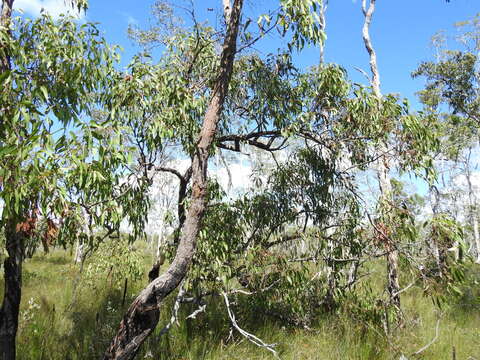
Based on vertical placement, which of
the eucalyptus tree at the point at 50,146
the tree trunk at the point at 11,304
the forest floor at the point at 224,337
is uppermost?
the eucalyptus tree at the point at 50,146

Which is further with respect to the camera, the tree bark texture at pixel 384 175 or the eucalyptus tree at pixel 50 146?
the tree bark texture at pixel 384 175

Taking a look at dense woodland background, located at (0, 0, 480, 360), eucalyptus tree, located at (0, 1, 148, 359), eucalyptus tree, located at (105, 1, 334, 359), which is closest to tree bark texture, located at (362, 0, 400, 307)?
dense woodland background, located at (0, 0, 480, 360)

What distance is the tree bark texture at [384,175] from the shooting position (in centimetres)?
552

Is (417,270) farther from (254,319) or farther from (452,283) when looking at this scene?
(254,319)

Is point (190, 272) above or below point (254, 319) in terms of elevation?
above

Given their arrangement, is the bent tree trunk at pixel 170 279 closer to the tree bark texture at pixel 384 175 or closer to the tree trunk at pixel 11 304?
the tree trunk at pixel 11 304

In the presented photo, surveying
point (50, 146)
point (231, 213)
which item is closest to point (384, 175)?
point (231, 213)

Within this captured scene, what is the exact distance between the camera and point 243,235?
5.95m

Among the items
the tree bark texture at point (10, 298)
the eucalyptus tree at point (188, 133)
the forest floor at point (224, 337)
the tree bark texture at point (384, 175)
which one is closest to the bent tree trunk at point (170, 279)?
the eucalyptus tree at point (188, 133)

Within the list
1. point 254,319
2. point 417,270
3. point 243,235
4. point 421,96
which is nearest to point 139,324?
point 243,235

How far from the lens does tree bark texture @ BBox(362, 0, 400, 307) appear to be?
5523mm

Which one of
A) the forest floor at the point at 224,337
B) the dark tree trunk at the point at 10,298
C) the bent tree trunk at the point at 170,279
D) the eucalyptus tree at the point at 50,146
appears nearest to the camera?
the eucalyptus tree at the point at 50,146

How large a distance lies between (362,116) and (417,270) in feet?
7.12

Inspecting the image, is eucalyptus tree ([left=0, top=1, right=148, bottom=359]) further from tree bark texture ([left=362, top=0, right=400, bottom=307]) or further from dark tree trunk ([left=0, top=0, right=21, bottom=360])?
tree bark texture ([left=362, top=0, right=400, bottom=307])
